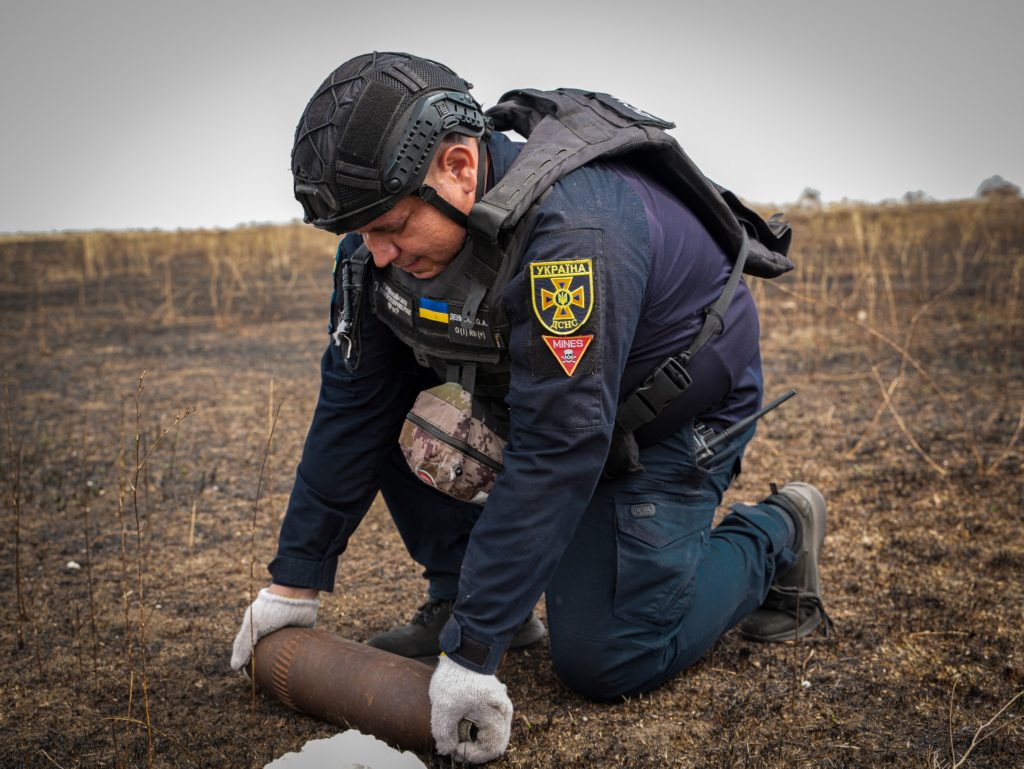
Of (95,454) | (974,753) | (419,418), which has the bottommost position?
(95,454)

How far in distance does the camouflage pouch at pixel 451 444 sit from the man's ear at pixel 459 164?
53 cm

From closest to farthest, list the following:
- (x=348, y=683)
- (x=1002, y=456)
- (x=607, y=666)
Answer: (x=348, y=683)
(x=607, y=666)
(x=1002, y=456)

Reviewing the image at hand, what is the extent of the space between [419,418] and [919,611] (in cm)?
182

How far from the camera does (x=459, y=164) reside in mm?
2232

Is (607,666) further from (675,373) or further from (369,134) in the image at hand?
(369,134)

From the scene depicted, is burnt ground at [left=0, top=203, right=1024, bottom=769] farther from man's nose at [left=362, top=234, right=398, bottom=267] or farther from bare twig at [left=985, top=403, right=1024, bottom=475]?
man's nose at [left=362, top=234, right=398, bottom=267]

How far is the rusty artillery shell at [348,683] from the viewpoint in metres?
2.20

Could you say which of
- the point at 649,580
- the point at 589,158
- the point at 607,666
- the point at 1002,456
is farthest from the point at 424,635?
the point at 1002,456

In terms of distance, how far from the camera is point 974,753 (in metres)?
2.21

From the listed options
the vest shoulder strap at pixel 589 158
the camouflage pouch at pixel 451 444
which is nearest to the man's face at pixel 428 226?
the vest shoulder strap at pixel 589 158

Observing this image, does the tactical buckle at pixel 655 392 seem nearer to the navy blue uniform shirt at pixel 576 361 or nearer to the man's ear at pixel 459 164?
the navy blue uniform shirt at pixel 576 361

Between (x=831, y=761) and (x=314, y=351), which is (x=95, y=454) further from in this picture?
(x=831, y=761)

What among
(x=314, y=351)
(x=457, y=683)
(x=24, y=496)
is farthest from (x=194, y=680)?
(x=314, y=351)

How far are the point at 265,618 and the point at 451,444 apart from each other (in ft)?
2.45
